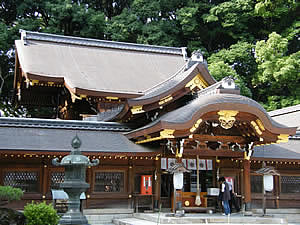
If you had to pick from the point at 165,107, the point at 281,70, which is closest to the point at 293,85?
the point at 281,70

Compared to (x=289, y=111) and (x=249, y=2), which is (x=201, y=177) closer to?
(x=289, y=111)

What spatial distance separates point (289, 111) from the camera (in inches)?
880

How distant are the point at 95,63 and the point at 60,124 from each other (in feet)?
26.3

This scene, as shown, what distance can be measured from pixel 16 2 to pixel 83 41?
A: 11.7 meters

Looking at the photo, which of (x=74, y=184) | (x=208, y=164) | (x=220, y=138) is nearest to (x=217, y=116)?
(x=220, y=138)

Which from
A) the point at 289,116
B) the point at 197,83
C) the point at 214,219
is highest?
the point at 197,83

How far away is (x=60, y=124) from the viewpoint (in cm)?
1478

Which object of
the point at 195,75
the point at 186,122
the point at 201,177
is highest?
the point at 195,75

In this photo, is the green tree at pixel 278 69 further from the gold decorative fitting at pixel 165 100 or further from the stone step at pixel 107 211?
the stone step at pixel 107 211

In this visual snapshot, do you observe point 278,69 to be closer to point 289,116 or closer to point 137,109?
point 289,116

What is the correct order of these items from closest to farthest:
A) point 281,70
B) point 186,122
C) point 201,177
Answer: point 186,122 → point 201,177 → point 281,70

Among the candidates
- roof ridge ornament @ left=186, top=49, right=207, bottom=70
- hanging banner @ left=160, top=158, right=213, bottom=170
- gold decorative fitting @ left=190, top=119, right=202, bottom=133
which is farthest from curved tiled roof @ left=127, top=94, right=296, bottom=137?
roof ridge ornament @ left=186, top=49, right=207, bottom=70

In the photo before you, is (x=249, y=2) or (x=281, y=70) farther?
(x=249, y=2)

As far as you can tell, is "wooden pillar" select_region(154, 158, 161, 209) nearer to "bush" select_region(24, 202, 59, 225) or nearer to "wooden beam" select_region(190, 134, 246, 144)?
"wooden beam" select_region(190, 134, 246, 144)
